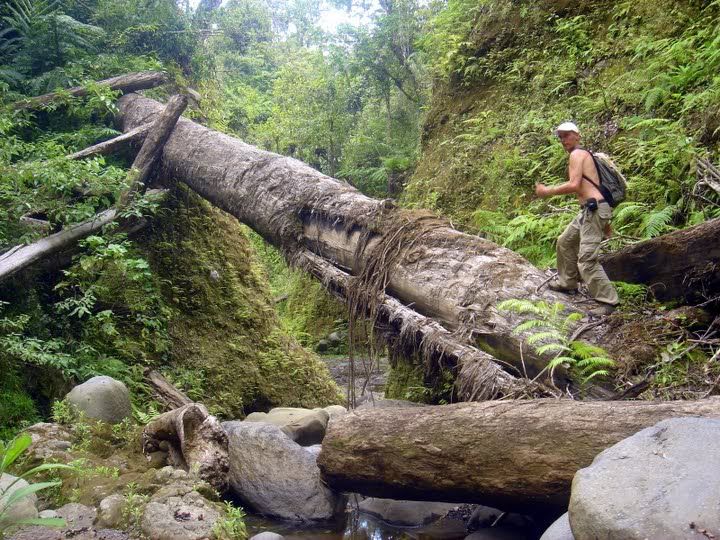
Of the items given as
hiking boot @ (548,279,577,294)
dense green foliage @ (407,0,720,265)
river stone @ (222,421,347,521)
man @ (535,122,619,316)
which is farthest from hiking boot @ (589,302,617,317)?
river stone @ (222,421,347,521)

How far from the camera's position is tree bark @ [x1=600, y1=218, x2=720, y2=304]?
4617 mm

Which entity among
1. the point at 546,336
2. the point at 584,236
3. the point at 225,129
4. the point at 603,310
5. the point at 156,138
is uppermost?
the point at 225,129

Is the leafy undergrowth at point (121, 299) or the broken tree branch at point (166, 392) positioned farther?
the broken tree branch at point (166, 392)

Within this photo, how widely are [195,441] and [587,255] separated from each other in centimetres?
350

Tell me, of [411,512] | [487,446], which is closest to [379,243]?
[411,512]

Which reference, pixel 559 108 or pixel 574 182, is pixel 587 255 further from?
pixel 559 108

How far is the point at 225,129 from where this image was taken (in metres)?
12.5

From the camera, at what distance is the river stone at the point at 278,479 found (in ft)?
16.8

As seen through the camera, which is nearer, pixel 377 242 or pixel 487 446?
pixel 487 446

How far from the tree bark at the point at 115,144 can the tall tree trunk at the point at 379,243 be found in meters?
0.86

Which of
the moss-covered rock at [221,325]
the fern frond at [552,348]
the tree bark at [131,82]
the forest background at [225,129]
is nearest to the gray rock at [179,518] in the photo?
the forest background at [225,129]

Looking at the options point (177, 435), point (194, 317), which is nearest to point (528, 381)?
point (177, 435)

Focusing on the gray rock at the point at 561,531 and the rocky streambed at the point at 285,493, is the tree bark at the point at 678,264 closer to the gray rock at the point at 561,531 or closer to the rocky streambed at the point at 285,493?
the rocky streambed at the point at 285,493

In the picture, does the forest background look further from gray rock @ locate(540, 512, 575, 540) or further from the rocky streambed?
gray rock @ locate(540, 512, 575, 540)
